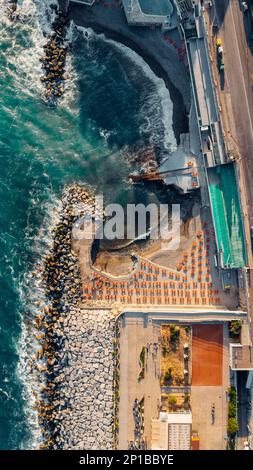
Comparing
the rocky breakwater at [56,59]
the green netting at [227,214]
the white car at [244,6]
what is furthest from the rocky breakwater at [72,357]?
the white car at [244,6]

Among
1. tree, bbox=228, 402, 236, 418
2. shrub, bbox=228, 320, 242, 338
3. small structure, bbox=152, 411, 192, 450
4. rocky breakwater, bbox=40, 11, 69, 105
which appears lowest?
small structure, bbox=152, 411, 192, 450

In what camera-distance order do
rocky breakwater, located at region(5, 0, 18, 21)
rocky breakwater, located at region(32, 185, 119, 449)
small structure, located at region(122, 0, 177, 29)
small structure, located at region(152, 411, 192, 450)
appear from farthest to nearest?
rocky breakwater, located at region(5, 0, 18, 21), rocky breakwater, located at region(32, 185, 119, 449), small structure, located at region(122, 0, 177, 29), small structure, located at region(152, 411, 192, 450)

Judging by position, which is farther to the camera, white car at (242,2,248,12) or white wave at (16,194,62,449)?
white wave at (16,194,62,449)

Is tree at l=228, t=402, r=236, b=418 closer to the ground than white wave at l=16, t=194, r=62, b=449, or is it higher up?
closer to the ground

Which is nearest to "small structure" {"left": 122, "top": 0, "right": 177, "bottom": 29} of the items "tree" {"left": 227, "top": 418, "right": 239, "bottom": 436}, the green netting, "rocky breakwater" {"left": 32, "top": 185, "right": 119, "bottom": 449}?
the green netting

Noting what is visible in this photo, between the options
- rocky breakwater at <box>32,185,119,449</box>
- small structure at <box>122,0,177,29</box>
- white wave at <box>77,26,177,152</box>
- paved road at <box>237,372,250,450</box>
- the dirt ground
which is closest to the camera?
small structure at <box>122,0,177,29</box>

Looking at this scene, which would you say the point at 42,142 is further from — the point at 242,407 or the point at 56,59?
the point at 242,407

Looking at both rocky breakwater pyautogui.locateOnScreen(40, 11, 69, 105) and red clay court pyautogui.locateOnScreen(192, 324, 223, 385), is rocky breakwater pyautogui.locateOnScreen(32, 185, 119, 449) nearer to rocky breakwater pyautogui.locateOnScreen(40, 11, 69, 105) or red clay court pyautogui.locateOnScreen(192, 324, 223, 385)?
red clay court pyautogui.locateOnScreen(192, 324, 223, 385)
